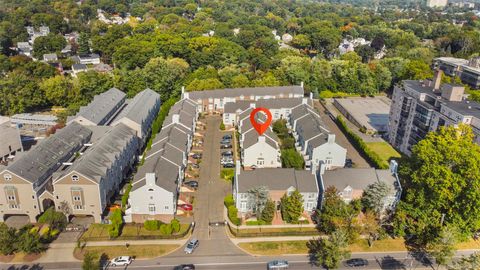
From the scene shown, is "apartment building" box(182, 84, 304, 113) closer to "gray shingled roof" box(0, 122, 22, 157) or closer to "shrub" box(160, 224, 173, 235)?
"gray shingled roof" box(0, 122, 22, 157)

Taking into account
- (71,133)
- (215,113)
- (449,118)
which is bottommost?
(215,113)

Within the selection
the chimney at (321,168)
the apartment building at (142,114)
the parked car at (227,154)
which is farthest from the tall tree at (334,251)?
the apartment building at (142,114)

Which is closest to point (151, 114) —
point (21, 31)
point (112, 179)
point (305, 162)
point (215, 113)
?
point (215, 113)

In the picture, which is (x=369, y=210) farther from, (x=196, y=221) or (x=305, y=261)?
(x=196, y=221)

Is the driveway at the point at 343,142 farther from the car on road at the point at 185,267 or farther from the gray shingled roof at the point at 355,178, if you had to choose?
the car on road at the point at 185,267

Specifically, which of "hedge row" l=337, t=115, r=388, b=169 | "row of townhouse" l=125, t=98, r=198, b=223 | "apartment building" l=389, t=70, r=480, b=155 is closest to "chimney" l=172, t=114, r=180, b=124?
"row of townhouse" l=125, t=98, r=198, b=223

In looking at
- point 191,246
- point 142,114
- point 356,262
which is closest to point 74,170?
point 191,246
